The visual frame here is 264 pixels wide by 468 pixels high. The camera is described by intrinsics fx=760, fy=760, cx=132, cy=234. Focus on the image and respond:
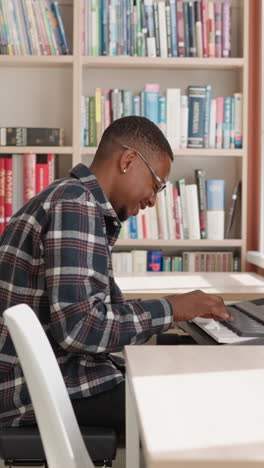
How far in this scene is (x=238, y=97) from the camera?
11.7 feet

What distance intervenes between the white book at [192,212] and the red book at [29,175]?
714 millimetres

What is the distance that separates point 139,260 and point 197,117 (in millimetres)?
724

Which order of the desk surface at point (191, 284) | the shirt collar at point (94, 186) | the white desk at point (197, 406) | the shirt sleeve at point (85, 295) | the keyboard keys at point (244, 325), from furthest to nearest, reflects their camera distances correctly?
the desk surface at point (191, 284) → the shirt collar at point (94, 186) → the keyboard keys at point (244, 325) → the shirt sleeve at point (85, 295) → the white desk at point (197, 406)

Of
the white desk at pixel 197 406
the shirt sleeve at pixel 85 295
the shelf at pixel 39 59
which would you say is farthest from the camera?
the shelf at pixel 39 59

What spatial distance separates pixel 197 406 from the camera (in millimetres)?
1013

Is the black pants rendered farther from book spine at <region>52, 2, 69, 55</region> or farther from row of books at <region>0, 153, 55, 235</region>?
book spine at <region>52, 2, 69, 55</region>

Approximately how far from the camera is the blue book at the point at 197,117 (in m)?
3.56

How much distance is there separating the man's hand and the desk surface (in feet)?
3.18

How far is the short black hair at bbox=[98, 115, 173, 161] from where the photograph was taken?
1882 millimetres

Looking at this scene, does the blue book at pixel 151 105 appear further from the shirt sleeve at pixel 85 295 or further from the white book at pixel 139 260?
the shirt sleeve at pixel 85 295

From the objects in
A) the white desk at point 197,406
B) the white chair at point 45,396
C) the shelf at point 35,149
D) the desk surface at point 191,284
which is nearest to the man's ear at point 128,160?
the white desk at point 197,406

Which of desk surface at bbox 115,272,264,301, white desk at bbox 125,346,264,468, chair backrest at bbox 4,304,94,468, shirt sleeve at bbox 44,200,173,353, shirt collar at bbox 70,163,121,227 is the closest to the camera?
white desk at bbox 125,346,264,468

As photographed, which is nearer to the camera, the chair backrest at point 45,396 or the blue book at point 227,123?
the chair backrest at point 45,396

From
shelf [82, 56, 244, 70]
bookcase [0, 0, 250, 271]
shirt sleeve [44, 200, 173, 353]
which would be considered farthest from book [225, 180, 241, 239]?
shirt sleeve [44, 200, 173, 353]
